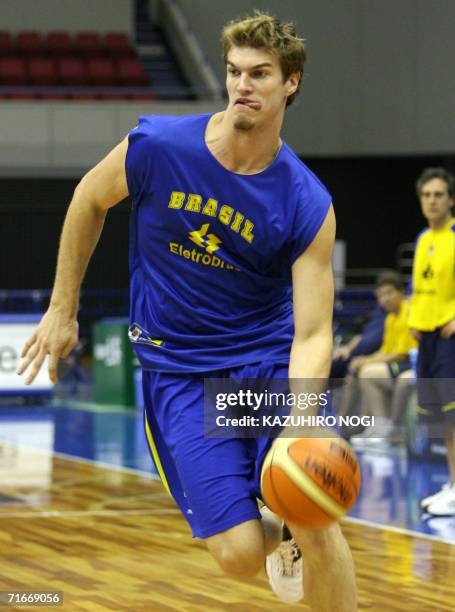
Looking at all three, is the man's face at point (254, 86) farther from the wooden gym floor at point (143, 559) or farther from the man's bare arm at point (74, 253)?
the wooden gym floor at point (143, 559)

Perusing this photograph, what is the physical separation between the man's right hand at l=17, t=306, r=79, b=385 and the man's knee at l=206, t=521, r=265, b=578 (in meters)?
0.72


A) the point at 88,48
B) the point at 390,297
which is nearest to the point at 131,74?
the point at 88,48

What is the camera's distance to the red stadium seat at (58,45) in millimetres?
21016

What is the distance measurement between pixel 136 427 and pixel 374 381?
299 centimetres

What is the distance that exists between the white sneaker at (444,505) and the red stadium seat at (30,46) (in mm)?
15457

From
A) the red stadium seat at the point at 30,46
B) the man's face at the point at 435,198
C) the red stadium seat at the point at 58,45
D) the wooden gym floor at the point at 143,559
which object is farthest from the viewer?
the red stadium seat at the point at 58,45

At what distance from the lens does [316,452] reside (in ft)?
10.9

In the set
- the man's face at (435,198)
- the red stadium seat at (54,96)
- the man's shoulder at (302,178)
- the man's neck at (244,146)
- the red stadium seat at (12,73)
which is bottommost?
the man's face at (435,198)

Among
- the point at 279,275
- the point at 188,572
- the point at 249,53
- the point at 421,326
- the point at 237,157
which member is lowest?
the point at 188,572

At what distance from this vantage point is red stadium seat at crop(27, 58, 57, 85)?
66.8 ft

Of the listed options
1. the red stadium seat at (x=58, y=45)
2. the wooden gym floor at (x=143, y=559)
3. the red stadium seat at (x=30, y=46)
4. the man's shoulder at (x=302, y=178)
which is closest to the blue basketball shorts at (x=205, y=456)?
the man's shoulder at (x=302, y=178)

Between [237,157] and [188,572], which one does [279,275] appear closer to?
[237,157]

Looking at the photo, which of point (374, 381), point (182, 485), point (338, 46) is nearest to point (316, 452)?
point (182, 485)

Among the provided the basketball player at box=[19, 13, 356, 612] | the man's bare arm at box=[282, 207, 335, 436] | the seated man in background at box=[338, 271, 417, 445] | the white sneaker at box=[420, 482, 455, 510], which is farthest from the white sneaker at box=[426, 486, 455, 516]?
the man's bare arm at box=[282, 207, 335, 436]
